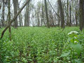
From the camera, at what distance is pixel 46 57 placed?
258cm

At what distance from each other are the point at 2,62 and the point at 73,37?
175 centimetres

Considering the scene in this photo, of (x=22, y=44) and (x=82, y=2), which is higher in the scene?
(x=82, y=2)

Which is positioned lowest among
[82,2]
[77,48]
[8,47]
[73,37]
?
[8,47]

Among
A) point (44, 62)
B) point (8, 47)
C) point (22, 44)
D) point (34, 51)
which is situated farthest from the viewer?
point (22, 44)

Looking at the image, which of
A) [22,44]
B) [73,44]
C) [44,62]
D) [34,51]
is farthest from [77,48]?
[22,44]

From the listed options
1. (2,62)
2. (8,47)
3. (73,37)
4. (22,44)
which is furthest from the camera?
(22,44)

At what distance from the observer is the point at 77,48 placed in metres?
0.97

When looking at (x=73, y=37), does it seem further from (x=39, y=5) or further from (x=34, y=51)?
(x=39, y=5)


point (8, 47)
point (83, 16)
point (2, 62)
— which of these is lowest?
point (2, 62)

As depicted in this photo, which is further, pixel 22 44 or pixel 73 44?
pixel 22 44

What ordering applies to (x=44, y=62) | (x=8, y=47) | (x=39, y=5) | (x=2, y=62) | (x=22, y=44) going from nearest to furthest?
1. (x=2, y=62)
2. (x=44, y=62)
3. (x=8, y=47)
4. (x=22, y=44)
5. (x=39, y=5)

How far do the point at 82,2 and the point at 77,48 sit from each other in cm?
705

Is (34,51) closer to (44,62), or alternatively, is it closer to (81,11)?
(44,62)

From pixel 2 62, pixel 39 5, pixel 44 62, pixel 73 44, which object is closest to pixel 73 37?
pixel 73 44
